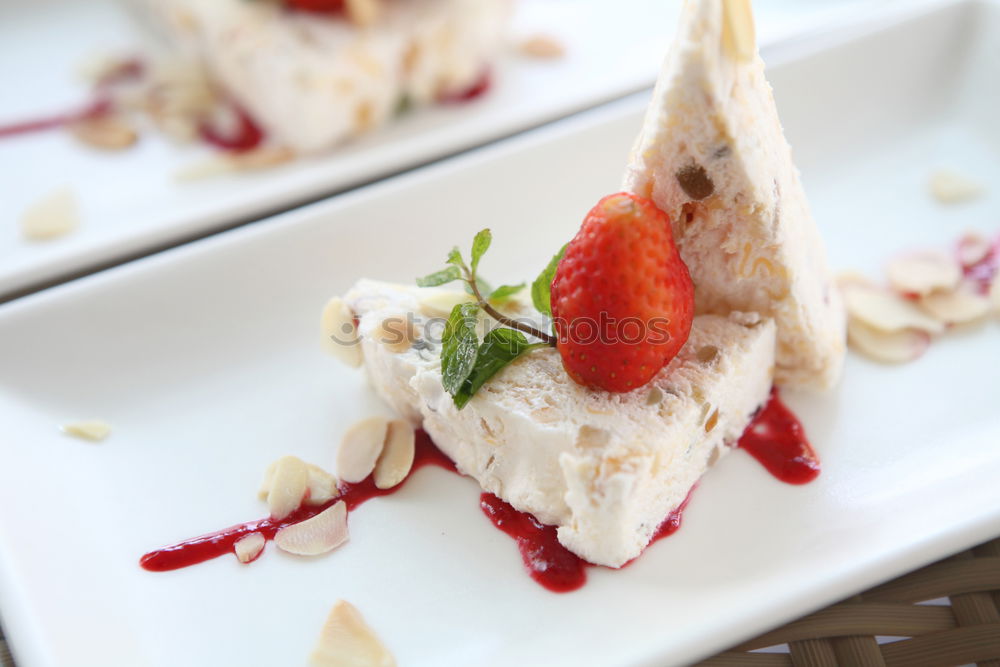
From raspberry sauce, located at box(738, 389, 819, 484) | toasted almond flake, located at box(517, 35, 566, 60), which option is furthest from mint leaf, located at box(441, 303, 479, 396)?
toasted almond flake, located at box(517, 35, 566, 60)

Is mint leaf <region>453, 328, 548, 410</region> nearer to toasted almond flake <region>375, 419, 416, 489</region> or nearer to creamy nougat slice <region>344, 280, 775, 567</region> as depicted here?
creamy nougat slice <region>344, 280, 775, 567</region>

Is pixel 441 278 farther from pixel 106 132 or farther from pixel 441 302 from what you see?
pixel 106 132

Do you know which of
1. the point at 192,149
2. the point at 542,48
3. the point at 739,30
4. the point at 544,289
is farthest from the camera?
the point at 542,48

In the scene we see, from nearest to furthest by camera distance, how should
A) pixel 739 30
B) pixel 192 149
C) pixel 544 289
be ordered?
pixel 739 30, pixel 544 289, pixel 192 149

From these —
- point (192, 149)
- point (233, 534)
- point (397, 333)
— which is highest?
point (397, 333)

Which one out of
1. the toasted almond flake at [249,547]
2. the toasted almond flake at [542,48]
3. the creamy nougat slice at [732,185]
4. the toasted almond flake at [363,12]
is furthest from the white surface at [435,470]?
the toasted almond flake at [542,48]

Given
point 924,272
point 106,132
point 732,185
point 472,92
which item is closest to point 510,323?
point 732,185

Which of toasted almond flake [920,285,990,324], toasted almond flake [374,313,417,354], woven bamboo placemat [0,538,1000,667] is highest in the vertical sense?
toasted almond flake [920,285,990,324]

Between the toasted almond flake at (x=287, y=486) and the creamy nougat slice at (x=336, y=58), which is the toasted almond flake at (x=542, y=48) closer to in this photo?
the creamy nougat slice at (x=336, y=58)
